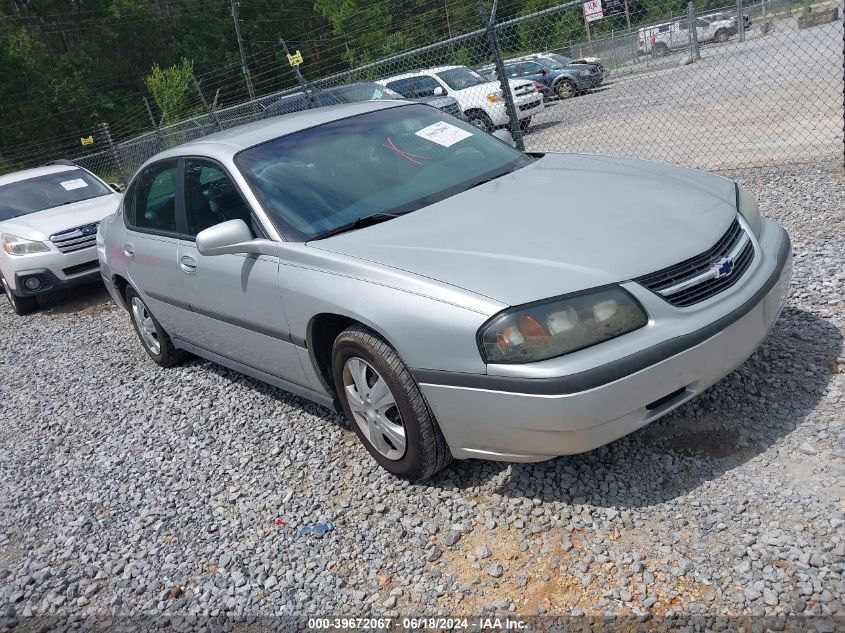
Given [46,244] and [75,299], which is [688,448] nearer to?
[46,244]

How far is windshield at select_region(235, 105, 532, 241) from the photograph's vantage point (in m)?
3.66

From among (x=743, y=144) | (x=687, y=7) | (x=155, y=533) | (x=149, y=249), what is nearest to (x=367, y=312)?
(x=155, y=533)

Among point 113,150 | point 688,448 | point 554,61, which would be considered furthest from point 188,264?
point 554,61

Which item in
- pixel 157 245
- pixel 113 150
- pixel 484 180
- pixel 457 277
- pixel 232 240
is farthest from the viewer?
pixel 113 150

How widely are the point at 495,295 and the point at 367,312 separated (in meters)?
0.59

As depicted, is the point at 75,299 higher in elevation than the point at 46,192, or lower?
lower

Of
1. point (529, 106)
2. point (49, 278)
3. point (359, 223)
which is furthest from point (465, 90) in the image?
point (359, 223)

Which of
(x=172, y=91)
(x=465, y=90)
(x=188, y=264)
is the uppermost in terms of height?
(x=172, y=91)

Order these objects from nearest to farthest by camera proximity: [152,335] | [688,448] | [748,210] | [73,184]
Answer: [688,448], [748,210], [152,335], [73,184]

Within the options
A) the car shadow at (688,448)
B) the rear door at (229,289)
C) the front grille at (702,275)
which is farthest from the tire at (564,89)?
the front grille at (702,275)

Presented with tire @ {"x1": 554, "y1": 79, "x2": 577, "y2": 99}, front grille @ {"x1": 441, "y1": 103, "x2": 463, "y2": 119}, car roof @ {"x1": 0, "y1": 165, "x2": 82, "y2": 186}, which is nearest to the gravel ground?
car roof @ {"x1": 0, "y1": 165, "x2": 82, "y2": 186}

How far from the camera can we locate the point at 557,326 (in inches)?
105

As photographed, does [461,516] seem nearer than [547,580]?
No

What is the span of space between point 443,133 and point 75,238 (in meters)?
5.79
